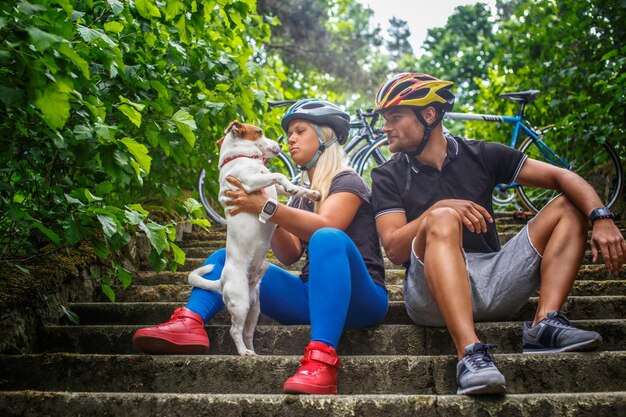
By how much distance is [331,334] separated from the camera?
264 centimetres

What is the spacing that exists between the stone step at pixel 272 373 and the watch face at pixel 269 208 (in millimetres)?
613

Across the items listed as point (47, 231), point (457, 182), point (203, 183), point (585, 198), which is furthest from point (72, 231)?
point (203, 183)

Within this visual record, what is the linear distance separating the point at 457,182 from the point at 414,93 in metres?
0.48

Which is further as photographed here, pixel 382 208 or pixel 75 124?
pixel 382 208

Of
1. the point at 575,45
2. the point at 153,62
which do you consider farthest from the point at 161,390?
the point at 575,45

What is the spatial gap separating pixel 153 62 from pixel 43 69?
1989 mm

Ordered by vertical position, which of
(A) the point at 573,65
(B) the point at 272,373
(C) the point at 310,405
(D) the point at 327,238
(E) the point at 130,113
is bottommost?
(B) the point at 272,373

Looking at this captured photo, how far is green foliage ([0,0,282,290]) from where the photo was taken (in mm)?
1956

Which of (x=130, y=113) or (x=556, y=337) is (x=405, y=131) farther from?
(x=130, y=113)

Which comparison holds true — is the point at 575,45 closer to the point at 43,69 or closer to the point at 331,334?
the point at 331,334

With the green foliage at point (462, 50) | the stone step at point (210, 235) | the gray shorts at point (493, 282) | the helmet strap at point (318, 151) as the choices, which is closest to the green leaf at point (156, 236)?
the helmet strap at point (318, 151)

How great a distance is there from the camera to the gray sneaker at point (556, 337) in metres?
2.67

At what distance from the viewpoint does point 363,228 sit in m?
3.23

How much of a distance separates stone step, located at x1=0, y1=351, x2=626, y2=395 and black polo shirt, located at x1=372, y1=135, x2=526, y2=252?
716 mm
